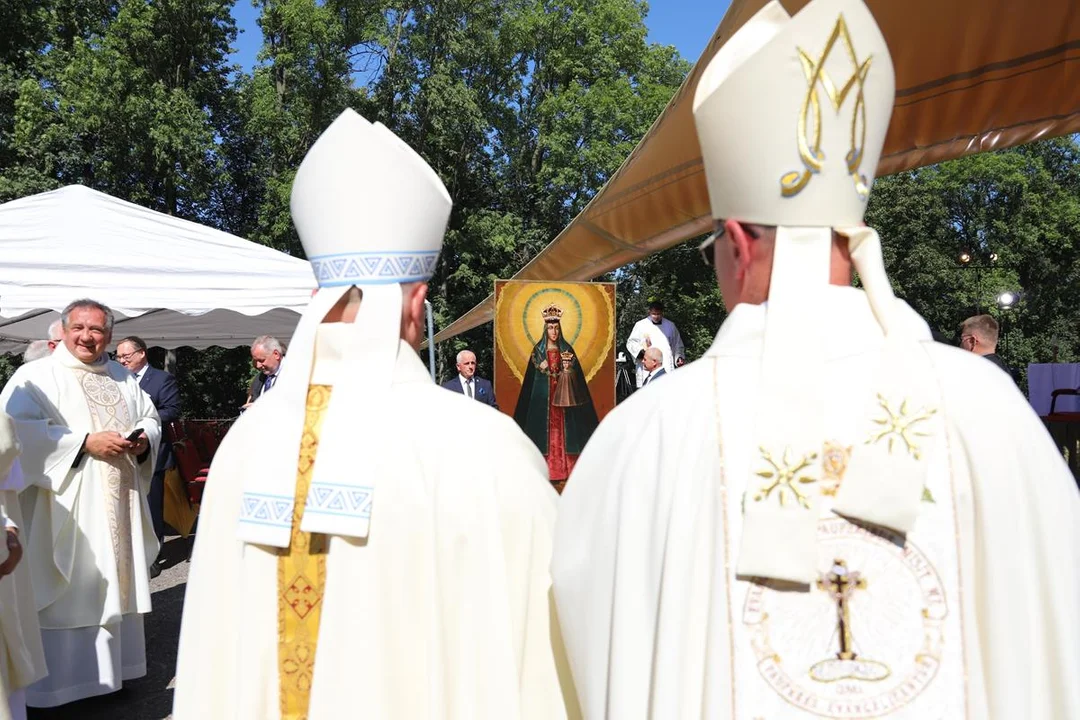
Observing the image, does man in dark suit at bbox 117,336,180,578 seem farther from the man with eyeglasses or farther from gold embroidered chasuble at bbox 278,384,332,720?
gold embroidered chasuble at bbox 278,384,332,720

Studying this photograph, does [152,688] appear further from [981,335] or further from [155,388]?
[981,335]

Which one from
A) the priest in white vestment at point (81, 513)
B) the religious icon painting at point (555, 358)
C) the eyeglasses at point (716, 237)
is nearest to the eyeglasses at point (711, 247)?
the eyeglasses at point (716, 237)

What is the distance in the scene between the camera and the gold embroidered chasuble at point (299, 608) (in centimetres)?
217

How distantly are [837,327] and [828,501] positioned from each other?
298mm

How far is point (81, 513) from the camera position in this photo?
17.0 ft

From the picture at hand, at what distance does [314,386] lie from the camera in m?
2.26

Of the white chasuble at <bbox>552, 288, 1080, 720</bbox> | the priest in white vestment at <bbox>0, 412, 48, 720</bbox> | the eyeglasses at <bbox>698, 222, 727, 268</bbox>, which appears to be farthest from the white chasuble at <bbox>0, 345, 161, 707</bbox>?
the white chasuble at <bbox>552, 288, 1080, 720</bbox>

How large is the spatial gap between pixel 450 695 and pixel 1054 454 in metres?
1.33

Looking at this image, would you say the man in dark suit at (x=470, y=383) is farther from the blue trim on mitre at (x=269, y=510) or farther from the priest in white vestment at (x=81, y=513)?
the blue trim on mitre at (x=269, y=510)

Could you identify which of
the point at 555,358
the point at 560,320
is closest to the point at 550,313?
the point at 560,320

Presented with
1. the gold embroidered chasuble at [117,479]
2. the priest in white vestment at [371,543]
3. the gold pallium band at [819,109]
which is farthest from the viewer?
the gold embroidered chasuble at [117,479]

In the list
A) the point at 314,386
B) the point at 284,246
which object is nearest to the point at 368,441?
the point at 314,386

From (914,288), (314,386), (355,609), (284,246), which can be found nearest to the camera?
(355,609)

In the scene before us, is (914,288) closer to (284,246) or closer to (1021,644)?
(284,246)
